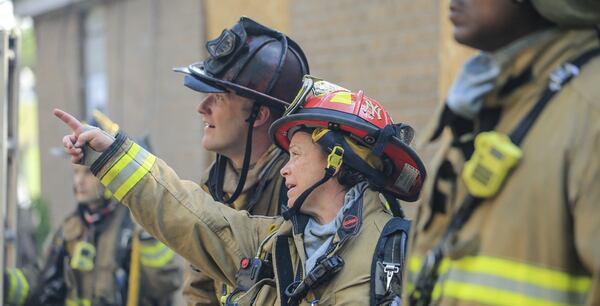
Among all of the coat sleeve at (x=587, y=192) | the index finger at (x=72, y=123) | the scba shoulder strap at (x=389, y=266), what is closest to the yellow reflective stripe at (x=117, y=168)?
the index finger at (x=72, y=123)

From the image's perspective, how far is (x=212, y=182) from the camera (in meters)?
3.89

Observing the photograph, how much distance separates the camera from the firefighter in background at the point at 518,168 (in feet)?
5.98

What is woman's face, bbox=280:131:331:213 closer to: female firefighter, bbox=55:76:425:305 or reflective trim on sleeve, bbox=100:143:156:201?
female firefighter, bbox=55:76:425:305

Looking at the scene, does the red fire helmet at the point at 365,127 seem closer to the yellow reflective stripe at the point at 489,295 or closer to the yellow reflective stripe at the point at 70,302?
the yellow reflective stripe at the point at 489,295

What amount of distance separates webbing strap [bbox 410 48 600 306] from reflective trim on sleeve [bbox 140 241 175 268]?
11.5ft

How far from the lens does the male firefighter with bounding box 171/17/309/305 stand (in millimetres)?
3676

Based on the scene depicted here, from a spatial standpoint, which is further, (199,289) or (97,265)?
(97,265)

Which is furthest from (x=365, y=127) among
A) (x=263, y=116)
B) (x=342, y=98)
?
(x=263, y=116)

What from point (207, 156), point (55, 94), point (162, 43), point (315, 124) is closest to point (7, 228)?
point (315, 124)

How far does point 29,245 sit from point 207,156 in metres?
1.63

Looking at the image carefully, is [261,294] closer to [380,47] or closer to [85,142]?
[85,142]

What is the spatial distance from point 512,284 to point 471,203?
0.19m

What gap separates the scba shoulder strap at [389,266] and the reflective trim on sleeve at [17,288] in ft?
10.2

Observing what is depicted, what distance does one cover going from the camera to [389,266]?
2.90 metres
